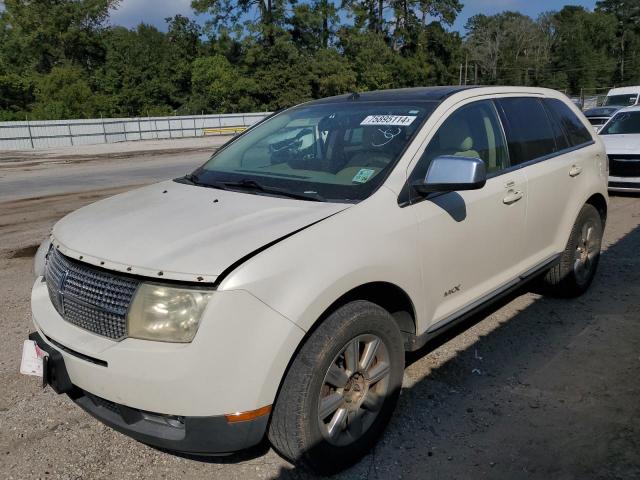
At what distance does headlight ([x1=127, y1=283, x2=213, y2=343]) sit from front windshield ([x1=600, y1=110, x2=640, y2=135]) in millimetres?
10609

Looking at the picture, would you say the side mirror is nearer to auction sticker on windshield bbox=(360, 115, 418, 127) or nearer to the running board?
auction sticker on windshield bbox=(360, 115, 418, 127)

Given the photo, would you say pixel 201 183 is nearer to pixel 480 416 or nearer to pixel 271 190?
pixel 271 190

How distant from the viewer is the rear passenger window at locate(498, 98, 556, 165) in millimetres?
3953

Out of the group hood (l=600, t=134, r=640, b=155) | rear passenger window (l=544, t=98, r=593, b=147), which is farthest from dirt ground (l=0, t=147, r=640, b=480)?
hood (l=600, t=134, r=640, b=155)

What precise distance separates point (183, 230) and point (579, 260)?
356 centimetres

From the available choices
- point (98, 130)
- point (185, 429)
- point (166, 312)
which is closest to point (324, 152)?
point (166, 312)

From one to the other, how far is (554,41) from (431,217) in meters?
118

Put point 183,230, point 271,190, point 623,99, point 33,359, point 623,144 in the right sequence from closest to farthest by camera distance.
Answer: point 183,230, point 33,359, point 271,190, point 623,144, point 623,99

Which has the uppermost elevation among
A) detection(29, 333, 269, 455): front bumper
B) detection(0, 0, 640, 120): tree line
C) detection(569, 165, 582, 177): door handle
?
detection(0, 0, 640, 120): tree line

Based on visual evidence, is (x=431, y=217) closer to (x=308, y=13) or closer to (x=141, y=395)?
(x=141, y=395)

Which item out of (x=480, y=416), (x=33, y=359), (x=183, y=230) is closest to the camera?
(x=183, y=230)

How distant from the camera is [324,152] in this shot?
3.50m

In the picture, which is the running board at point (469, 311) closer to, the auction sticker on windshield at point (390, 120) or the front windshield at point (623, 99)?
the auction sticker on windshield at point (390, 120)

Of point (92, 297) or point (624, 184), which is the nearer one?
point (92, 297)
